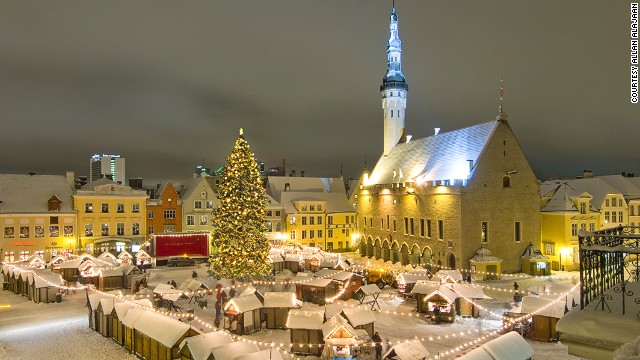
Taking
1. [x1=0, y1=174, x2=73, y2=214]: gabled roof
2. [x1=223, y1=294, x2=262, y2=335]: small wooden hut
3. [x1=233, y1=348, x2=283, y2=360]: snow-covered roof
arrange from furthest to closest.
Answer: [x1=0, y1=174, x2=73, y2=214]: gabled roof → [x1=223, y1=294, x2=262, y2=335]: small wooden hut → [x1=233, y1=348, x2=283, y2=360]: snow-covered roof

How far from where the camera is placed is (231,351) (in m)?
15.2

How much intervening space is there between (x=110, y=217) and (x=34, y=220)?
730 centimetres

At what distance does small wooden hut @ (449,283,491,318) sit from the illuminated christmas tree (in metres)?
15.3

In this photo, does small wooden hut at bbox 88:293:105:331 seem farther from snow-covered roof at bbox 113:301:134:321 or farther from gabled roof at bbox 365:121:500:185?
gabled roof at bbox 365:121:500:185

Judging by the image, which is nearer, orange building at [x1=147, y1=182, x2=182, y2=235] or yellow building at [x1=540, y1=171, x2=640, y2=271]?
yellow building at [x1=540, y1=171, x2=640, y2=271]

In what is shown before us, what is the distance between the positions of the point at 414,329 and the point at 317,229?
35.5 m

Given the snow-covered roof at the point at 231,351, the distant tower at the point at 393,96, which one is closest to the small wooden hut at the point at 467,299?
the snow-covered roof at the point at 231,351

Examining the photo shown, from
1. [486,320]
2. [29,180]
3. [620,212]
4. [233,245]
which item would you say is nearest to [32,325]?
[233,245]

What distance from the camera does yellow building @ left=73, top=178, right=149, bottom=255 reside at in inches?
A: 1930

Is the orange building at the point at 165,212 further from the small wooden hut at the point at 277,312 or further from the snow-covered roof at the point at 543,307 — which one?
the snow-covered roof at the point at 543,307

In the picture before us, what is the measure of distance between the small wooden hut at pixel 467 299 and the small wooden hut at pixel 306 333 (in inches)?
390

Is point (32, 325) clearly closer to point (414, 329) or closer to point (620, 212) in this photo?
point (414, 329)

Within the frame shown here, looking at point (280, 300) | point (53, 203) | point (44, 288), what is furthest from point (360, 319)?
point (53, 203)

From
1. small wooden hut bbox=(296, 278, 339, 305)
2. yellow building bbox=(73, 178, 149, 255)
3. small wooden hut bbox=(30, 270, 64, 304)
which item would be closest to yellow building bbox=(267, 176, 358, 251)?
yellow building bbox=(73, 178, 149, 255)
